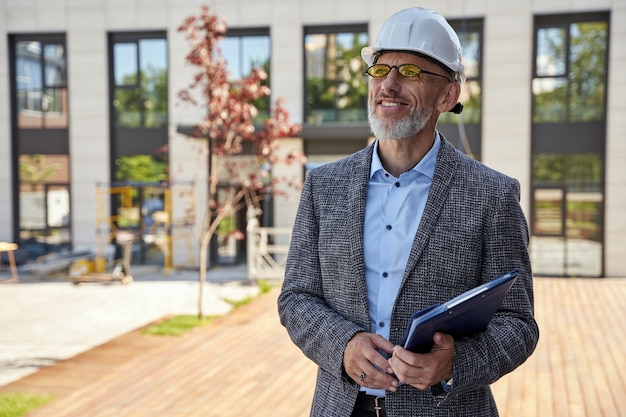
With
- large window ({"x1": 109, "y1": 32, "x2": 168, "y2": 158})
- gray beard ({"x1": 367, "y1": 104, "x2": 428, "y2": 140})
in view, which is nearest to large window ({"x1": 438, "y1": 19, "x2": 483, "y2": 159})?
large window ({"x1": 109, "y1": 32, "x2": 168, "y2": 158})

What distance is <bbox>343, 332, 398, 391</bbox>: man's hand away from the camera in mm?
1332

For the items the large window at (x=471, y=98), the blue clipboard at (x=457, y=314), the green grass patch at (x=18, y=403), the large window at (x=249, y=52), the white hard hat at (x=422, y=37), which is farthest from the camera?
the large window at (x=249, y=52)

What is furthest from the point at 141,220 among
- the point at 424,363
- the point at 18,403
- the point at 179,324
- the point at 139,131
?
the point at 424,363

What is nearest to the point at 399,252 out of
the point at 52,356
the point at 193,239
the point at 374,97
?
the point at 374,97

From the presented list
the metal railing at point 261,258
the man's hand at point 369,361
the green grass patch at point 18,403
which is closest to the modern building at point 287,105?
the metal railing at point 261,258

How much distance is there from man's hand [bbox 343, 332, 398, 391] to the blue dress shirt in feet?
0.34

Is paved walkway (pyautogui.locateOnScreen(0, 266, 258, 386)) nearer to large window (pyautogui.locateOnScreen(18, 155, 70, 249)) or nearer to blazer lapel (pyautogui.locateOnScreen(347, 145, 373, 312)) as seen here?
large window (pyautogui.locateOnScreen(18, 155, 70, 249))

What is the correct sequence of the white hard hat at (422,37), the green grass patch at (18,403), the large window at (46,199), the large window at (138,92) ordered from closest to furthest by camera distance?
1. the white hard hat at (422,37)
2. the green grass patch at (18,403)
3. the large window at (138,92)
4. the large window at (46,199)

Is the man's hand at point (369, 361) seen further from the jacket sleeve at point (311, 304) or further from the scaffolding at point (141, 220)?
the scaffolding at point (141, 220)

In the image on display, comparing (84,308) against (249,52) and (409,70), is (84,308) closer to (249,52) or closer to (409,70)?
(249,52)

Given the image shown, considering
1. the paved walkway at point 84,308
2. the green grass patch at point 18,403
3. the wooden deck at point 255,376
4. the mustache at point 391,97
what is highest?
the mustache at point 391,97

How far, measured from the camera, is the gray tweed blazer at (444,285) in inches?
55.2

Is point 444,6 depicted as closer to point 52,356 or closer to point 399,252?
point 52,356

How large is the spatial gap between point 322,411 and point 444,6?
1437cm
